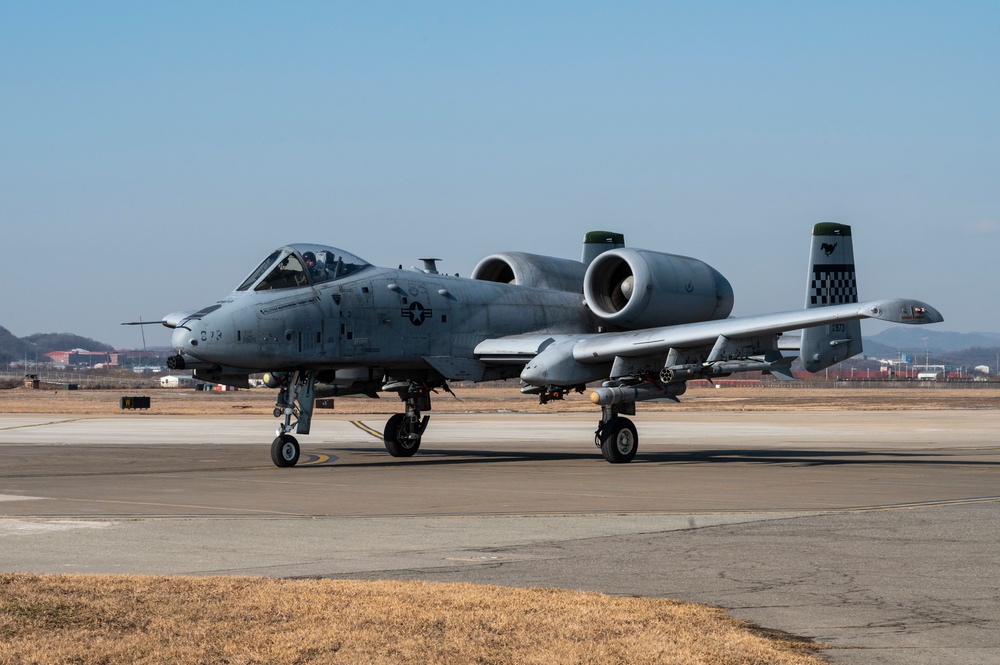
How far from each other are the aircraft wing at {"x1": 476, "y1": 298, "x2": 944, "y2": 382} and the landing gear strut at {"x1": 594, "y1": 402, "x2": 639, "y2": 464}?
130cm

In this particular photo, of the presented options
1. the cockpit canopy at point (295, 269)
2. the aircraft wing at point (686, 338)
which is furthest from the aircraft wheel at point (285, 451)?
the aircraft wing at point (686, 338)

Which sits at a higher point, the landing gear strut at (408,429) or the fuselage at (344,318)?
the fuselage at (344,318)

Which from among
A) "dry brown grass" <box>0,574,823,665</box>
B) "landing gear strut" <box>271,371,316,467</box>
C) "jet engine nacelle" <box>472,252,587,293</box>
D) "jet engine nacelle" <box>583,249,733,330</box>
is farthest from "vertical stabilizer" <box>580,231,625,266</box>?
"dry brown grass" <box>0,574,823,665</box>

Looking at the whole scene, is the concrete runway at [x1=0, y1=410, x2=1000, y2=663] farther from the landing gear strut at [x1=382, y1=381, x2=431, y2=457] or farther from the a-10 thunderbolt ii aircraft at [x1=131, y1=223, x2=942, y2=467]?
the a-10 thunderbolt ii aircraft at [x1=131, y1=223, x2=942, y2=467]

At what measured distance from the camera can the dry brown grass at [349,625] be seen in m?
6.45

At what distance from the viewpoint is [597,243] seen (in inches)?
1172

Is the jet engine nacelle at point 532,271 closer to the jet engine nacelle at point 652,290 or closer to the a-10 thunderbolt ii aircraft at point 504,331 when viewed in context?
the a-10 thunderbolt ii aircraft at point 504,331

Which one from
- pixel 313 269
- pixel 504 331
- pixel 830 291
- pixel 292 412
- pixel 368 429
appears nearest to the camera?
pixel 292 412

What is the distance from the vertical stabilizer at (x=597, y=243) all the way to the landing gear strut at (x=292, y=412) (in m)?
9.60

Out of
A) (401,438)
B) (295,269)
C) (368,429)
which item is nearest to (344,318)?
(295,269)

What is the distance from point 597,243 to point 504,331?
5610mm

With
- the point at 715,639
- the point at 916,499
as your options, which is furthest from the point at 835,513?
the point at 715,639

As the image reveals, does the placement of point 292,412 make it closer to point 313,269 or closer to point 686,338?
point 313,269

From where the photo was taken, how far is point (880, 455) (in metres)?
26.7
